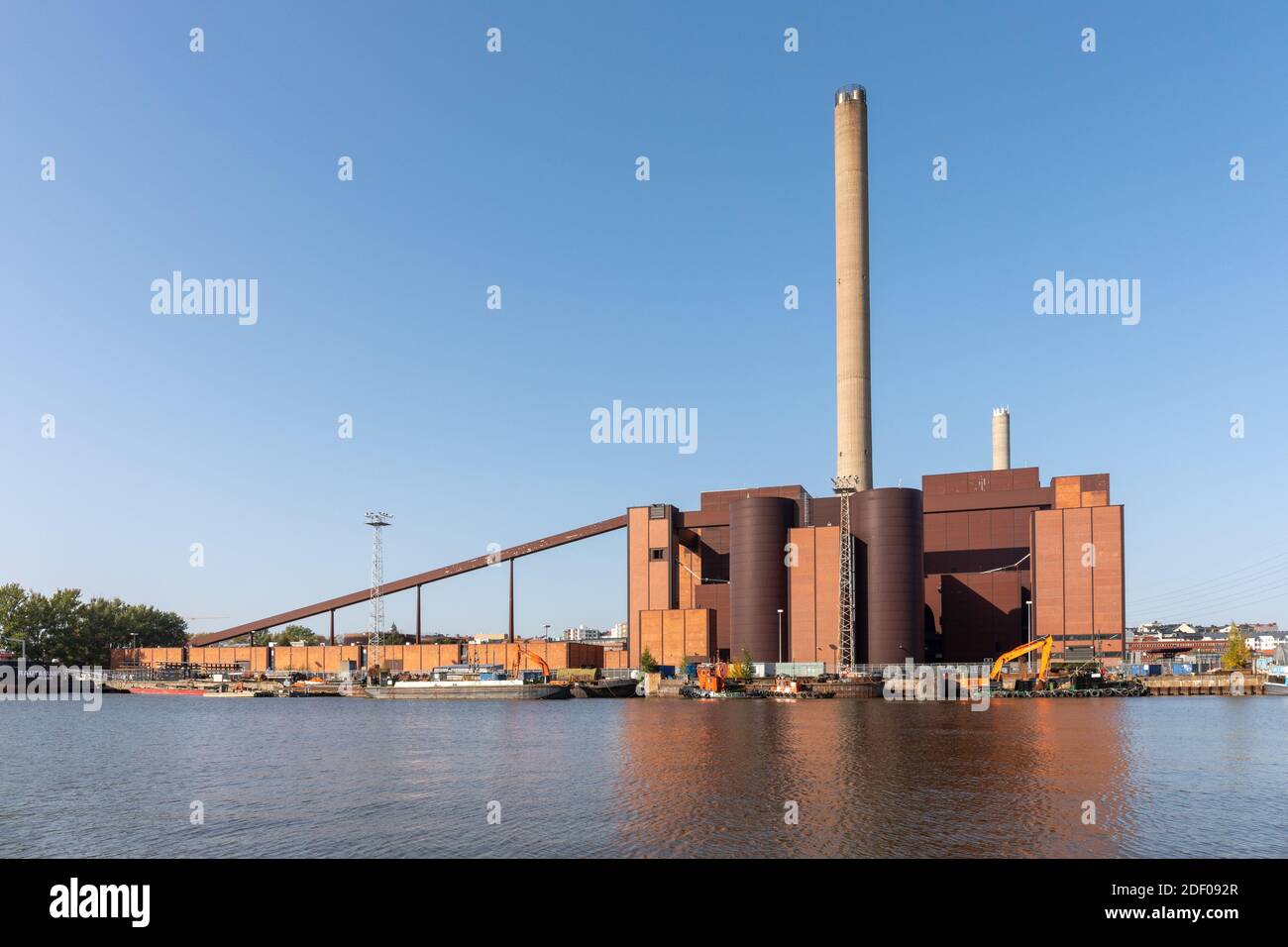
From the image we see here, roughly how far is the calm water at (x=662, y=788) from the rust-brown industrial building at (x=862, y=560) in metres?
62.3

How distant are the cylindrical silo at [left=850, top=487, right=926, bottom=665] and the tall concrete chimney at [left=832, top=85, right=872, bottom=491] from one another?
1234 cm


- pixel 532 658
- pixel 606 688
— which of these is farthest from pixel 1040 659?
pixel 532 658

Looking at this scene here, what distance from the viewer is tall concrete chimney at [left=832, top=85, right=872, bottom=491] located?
174 meters

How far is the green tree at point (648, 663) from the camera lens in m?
171

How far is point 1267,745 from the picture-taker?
70500 mm

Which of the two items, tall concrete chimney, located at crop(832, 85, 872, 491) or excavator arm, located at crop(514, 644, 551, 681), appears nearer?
excavator arm, located at crop(514, 644, 551, 681)

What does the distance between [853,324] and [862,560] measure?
136 feet

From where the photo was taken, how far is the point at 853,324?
576 ft

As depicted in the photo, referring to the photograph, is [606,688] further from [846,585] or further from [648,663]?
[846,585]

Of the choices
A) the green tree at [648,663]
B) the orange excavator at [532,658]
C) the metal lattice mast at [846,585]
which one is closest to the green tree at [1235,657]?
the metal lattice mast at [846,585]

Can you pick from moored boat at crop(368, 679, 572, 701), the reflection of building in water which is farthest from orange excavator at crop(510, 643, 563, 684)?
the reflection of building in water

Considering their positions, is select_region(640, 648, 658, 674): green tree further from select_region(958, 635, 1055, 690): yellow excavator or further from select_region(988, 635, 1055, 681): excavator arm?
select_region(988, 635, 1055, 681): excavator arm
